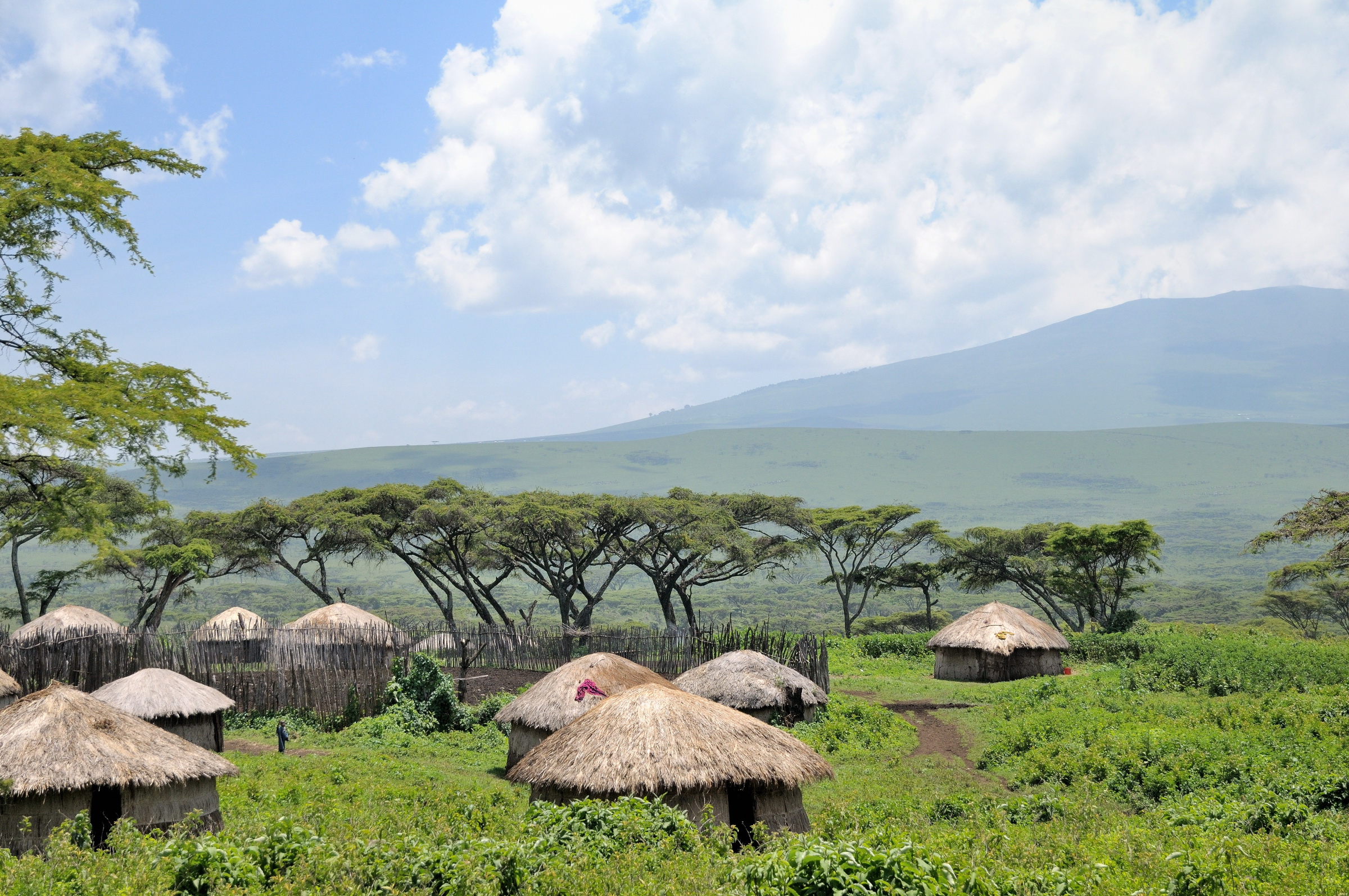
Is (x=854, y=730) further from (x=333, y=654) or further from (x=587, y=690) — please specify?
(x=333, y=654)

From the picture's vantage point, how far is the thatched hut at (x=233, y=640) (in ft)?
88.2

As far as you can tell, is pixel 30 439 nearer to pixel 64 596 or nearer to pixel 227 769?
pixel 227 769

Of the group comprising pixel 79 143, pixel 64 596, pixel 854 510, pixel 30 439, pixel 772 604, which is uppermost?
pixel 79 143

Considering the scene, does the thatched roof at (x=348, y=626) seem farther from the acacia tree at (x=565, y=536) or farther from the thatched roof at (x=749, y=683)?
the thatched roof at (x=749, y=683)

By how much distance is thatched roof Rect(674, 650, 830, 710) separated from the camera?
70.4ft

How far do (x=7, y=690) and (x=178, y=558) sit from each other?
1684cm

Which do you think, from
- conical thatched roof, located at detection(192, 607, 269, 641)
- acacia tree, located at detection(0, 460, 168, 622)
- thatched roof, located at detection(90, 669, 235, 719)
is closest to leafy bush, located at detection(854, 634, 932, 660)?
conical thatched roof, located at detection(192, 607, 269, 641)

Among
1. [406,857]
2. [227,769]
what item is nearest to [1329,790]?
[406,857]

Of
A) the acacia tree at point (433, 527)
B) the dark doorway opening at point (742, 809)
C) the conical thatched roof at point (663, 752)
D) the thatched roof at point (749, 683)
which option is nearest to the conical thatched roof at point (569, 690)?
the thatched roof at point (749, 683)

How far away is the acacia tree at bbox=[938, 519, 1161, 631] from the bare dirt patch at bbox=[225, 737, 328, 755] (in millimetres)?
31450

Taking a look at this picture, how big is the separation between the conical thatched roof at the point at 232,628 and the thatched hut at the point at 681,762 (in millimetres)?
18699

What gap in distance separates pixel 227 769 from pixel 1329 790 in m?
15.5

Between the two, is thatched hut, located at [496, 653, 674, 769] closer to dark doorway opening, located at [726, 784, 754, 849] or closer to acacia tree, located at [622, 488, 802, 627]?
dark doorway opening, located at [726, 784, 754, 849]

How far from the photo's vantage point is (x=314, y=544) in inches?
1630
